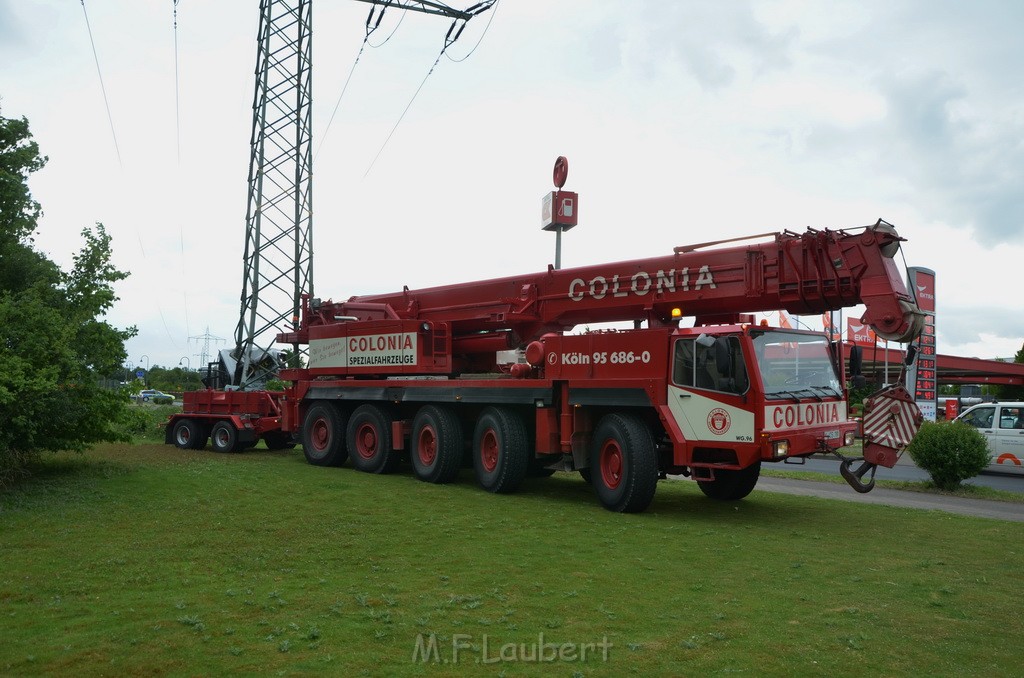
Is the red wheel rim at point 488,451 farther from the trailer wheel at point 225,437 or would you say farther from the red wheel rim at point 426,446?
the trailer wheel at point 225,437


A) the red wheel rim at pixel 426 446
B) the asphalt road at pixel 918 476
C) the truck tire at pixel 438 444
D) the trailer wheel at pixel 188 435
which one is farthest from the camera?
the trailer wheel at pixel 188 435

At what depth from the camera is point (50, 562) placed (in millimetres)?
7523

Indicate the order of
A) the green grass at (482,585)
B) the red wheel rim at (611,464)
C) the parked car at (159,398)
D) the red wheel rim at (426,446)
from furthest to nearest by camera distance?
the parked car at (159,398), the red wheel rim at (426,446), the red wheel rim at (611,464), the green grass at (482,585)

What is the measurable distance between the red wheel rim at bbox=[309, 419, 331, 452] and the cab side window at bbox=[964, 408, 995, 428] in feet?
44.9

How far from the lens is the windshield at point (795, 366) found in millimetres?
10352

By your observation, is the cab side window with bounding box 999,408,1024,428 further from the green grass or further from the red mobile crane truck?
the red mobile crane truck

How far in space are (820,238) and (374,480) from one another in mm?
8337

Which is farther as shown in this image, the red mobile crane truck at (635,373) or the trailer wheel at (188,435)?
the trailer wheel at (188,435)

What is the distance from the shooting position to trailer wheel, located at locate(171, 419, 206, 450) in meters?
20.6

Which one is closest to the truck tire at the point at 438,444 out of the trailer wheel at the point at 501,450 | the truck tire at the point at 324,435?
the trailer wheel at the point at 501,450

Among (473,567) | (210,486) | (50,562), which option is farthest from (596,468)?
(50,562)

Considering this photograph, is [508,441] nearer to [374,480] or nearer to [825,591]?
[374,480]

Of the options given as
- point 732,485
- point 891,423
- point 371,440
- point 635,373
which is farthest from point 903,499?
point 371,440

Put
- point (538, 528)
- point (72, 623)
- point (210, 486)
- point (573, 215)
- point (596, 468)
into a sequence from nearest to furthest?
point (72, 623) < point (538, 528) < point (596, 468) < point (210, 486) < point (573, 215)
